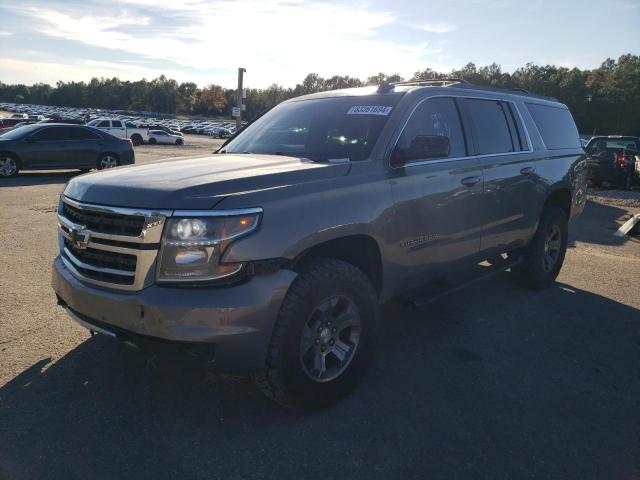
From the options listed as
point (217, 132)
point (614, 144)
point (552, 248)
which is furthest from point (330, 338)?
point (217, 132)

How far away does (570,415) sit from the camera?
310 centimetres

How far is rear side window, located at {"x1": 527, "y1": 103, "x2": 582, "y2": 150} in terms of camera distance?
533 centimetres

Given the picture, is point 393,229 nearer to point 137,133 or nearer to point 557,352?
point 557,352

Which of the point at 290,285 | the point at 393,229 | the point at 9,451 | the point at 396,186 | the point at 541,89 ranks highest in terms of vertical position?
the point at 541,89

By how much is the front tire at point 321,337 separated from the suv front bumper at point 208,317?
105 millimetres

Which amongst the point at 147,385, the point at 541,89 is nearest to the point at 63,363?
the point at 147,385

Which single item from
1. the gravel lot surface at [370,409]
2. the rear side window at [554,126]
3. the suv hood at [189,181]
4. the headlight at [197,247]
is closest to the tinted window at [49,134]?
the gravel lot surface at [370,409]

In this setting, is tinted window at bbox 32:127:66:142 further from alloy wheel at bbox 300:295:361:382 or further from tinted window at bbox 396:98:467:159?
alloy wheel at bbox 300:295:361:382

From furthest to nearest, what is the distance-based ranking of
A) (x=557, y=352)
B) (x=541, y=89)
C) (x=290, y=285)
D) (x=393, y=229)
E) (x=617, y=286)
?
(x=541, y=89), (x=617, y=286), (x=557, y=352), (x=393, y=229), (x=290, y=285)

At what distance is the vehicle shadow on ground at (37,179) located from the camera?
521 inches

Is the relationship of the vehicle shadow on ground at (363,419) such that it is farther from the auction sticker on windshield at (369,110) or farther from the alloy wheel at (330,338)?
the auction sticker on windshield at (369,110)

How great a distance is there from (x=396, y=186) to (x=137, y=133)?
37.3 meters

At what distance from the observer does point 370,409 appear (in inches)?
121

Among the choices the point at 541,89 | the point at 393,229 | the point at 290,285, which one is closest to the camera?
the point at 290,285
